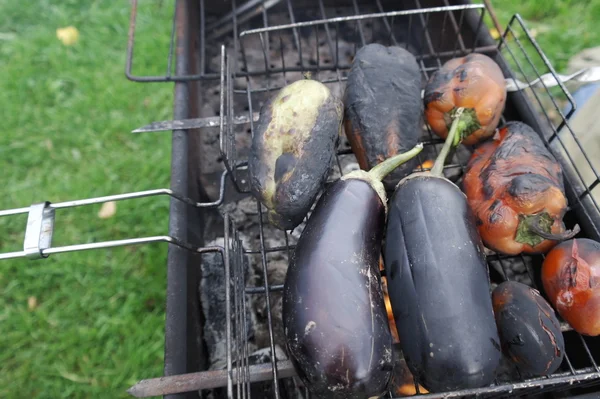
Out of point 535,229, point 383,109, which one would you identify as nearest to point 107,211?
point 383,109

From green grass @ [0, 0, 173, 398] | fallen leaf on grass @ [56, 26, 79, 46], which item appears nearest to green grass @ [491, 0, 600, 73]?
green grass @ [0, 0, 173, 398]

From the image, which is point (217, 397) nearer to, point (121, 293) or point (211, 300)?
point (211, 300)

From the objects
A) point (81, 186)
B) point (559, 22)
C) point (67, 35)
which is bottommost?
point (81, 186)

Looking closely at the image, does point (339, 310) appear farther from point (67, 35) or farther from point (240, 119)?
point (67, 35)

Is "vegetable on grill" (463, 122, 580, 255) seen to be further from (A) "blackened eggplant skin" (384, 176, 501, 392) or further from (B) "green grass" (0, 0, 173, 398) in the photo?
(B) "green grass" (0, 0, 173, 398)

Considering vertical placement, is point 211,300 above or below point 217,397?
above

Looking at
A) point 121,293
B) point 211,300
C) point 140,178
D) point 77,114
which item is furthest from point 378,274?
point 77,114

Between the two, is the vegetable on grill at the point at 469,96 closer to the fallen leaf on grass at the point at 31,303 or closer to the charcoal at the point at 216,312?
the charcoal at the point at 216,312
